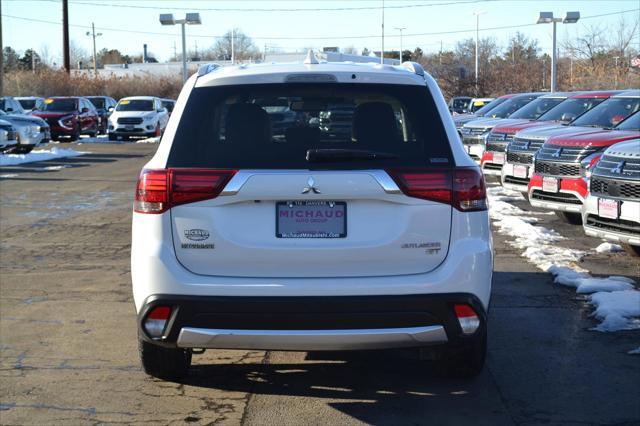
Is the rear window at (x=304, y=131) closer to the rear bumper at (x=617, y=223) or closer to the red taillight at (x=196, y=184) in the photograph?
the red taillight at (x=196, y=184)

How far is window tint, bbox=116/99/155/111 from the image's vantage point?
123 ft

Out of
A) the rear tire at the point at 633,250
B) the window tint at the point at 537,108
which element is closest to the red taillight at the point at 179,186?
the rear tire at the point at 633,250

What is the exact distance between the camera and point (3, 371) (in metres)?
5.75

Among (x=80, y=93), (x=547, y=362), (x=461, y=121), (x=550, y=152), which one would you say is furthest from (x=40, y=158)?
(x=80, y=93)

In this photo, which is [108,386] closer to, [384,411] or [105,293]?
[384,411]

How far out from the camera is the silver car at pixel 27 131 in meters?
26.1

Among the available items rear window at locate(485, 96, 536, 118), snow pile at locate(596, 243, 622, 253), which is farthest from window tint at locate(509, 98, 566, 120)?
snow pile at locate(596, 243, 622, 253)

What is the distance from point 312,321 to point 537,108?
580 inches

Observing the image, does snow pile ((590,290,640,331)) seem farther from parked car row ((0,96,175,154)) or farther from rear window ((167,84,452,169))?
parked car row ((0,96,175,154))

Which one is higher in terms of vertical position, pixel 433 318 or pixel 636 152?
pixel 636 152

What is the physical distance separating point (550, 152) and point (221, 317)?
329 inches

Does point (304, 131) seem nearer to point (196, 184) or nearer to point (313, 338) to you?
point (196, 184)

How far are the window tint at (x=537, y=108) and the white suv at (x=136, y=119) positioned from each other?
830 inches

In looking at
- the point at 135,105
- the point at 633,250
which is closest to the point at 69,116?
the point at 135,105
